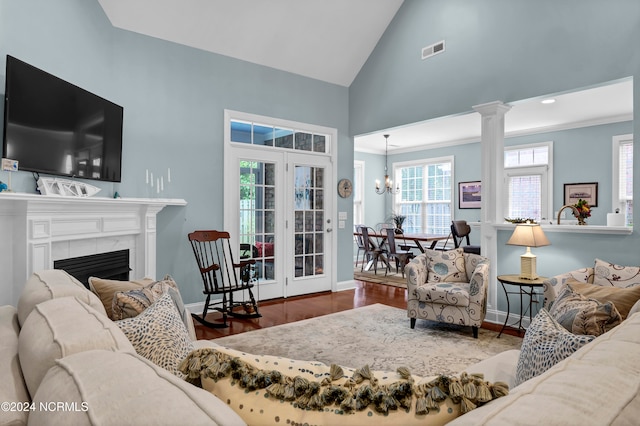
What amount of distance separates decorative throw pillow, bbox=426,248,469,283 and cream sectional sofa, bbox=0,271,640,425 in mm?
3341

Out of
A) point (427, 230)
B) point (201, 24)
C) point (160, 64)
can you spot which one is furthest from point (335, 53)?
point (427, 230)

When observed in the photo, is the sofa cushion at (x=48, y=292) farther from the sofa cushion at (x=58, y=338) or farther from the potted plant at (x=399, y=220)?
the potted plant at (x=399, y=220)

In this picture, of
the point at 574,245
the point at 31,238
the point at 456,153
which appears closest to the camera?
the point at 31,238

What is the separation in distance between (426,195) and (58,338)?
9339 millimetres

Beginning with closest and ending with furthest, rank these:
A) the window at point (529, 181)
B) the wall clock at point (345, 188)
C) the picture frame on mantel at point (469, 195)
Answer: the wall clock at point (345, 188) → the window at point (529, 181) → the picture frame on mantel at point (469, 195)

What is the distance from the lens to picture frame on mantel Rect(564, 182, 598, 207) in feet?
23.0

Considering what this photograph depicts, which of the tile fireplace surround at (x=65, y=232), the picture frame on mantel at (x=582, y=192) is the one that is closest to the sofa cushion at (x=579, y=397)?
the tile fireplace surround at (x=65, y=232)

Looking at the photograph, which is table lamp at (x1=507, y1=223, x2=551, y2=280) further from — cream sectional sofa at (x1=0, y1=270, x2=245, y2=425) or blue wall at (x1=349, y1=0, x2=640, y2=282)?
cream sectional sofa at (x1=0, y1=270, x2=245, y2=425)

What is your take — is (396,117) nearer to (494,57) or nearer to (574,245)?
(494,57)

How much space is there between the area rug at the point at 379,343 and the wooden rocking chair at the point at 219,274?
0.55 m

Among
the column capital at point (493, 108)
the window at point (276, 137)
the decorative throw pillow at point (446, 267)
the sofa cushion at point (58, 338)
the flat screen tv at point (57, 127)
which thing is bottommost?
the decorative throw pillow at point (446, 267)

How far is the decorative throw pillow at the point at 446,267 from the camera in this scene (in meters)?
4.27

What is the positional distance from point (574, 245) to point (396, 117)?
8.97 feet

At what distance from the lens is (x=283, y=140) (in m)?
5.57
